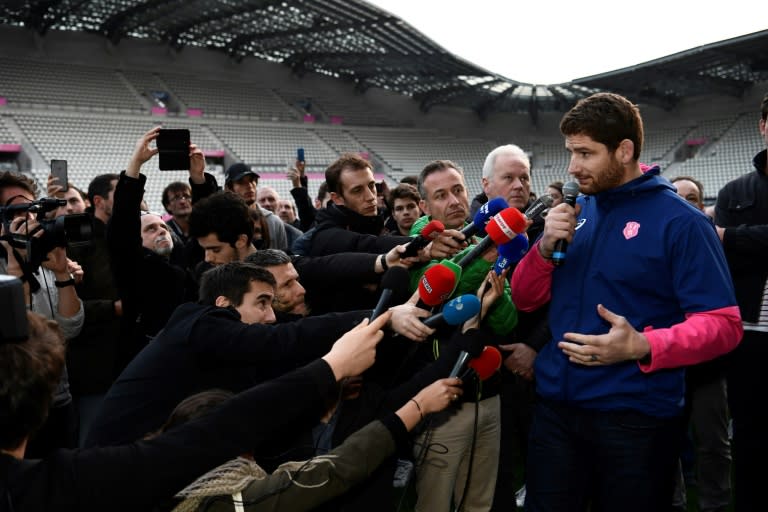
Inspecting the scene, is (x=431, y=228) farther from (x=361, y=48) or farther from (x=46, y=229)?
(x=361, y=48)

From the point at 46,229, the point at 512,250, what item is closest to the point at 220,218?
the point at 46,229

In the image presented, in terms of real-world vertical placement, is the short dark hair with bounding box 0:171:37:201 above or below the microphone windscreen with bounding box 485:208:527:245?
below

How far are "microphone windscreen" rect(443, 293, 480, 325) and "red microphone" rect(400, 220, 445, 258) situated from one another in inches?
23.2

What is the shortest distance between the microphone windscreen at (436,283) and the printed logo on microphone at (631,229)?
0.67 metres

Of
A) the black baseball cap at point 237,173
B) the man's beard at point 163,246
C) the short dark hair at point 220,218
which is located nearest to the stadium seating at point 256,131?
the black baseball cap at point 237,173

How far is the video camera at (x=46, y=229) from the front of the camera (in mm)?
2635

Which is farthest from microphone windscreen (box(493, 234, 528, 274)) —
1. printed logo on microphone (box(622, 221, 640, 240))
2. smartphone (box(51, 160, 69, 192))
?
smartphone (box(51, 160, 69, 192))

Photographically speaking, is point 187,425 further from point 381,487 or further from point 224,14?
point 224,14

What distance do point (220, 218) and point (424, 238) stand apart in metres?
1.29

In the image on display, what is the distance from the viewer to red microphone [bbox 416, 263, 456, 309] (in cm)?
179

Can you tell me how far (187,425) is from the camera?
1478 mm

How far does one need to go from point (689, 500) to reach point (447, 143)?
3121cm

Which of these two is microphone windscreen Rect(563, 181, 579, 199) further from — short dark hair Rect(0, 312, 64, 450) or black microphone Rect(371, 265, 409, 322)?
short dark hair Rect(0, 312, 64, 450)

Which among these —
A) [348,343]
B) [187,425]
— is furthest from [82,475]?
[348,343]
